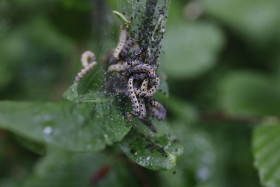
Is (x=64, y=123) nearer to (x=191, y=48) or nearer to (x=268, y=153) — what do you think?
(x=268, y=153)

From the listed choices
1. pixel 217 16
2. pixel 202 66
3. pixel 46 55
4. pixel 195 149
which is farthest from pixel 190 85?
pixel 46 55

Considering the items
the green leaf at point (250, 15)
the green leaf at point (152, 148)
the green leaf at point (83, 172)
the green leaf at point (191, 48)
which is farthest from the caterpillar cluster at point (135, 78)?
the green leaf at point (250, 15)

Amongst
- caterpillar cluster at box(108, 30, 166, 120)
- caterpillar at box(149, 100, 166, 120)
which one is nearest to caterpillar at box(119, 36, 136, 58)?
caterpillar cluster at box(108, 30, 166, 120)

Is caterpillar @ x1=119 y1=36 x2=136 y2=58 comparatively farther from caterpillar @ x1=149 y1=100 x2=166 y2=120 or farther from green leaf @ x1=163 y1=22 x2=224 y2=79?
green leaf @ x1=163 y1=22 x2=224 y2=79

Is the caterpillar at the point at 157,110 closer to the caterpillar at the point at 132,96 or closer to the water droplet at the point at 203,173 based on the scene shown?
the caterpillar at the point at 132,96

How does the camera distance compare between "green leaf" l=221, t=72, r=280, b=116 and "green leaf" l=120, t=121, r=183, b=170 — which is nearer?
"green leaf" l=120, t=121, r=183, b=170

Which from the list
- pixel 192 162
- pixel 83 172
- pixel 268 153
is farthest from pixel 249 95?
pixel 83 172
